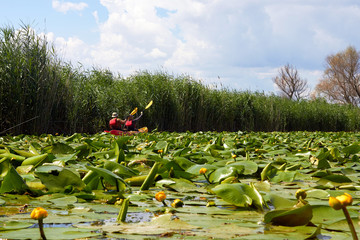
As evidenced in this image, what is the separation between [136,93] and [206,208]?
27.5 ft

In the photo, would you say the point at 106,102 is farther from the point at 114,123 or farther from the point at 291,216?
the point at 291,216

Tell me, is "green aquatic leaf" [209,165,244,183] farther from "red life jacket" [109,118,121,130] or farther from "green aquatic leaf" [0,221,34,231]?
"red life jacket" [109,118,121,130]

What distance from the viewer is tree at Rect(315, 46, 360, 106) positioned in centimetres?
2975

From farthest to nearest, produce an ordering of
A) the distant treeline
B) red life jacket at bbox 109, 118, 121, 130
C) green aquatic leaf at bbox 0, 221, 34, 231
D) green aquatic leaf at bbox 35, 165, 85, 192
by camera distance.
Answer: red life jacket at bbox 109, 118, 121, 130 < the distant treeline < green aquatic leaf at bbox 35, 165, 85, 192 < green aquatic leaf at bbox 0, 221, 34, 231

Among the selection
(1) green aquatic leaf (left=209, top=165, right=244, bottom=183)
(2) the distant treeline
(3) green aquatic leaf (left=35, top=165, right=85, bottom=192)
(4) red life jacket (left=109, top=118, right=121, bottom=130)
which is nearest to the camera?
(3) green aquatic leaf (left=35, top=165, right=85, bottom=192)

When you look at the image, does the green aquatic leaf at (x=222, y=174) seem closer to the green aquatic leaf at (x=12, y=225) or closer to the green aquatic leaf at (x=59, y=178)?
the green aquatic leaf at (x=59, y=178)

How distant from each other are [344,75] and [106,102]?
26.7 m

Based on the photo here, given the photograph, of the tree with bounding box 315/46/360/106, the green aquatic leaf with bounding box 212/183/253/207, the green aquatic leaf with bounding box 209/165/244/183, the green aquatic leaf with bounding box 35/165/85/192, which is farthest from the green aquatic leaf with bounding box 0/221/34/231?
the tree with bounding box 315/46/360/106

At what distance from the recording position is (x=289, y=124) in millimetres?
15172

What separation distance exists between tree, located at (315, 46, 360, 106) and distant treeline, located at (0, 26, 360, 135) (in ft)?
50.7

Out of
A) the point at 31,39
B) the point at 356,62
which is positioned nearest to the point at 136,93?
the point at 31,39

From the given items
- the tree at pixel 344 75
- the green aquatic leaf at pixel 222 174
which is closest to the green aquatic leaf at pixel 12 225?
the green aquatic leaf at pixel 222 174

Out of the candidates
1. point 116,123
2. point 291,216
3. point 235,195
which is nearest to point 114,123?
point 116,123

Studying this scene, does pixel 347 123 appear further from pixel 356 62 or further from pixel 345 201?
pixel 345 201
